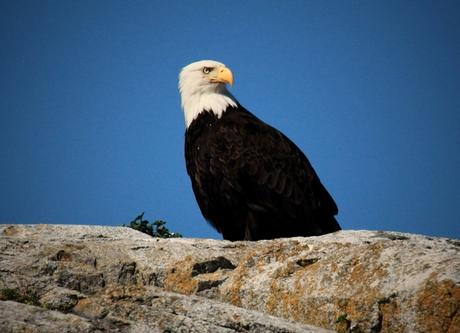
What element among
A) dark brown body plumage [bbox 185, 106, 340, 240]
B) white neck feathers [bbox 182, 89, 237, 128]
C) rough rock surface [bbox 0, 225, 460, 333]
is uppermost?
white neck feathers [bbox 182, 89, 237, 128]

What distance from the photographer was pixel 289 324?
380cm

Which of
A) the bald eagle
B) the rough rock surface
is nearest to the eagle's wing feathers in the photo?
the bald eagle

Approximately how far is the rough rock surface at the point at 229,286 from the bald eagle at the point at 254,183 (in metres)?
2.10

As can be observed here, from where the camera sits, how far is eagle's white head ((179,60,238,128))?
9570 millimetres

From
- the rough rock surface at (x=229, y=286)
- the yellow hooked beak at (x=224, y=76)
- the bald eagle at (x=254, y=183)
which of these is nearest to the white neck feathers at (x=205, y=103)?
the yellow hooked beak at (x=224, y=76)

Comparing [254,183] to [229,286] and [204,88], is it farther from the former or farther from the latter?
[229,286]

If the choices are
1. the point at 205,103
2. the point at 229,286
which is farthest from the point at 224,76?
the point at 229,286

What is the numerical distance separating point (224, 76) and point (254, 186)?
2.18 metres

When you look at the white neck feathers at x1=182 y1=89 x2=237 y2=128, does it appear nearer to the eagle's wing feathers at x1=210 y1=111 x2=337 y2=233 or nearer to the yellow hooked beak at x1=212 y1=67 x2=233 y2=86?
the yellow hooked beak at x1=212 y1=67 x2=233 y2=86

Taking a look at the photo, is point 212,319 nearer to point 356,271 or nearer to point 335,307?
point 335,307

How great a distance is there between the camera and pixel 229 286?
4891mm

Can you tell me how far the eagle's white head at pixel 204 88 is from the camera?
957cm

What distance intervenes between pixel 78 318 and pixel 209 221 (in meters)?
5.24

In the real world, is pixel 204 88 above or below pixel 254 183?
above
